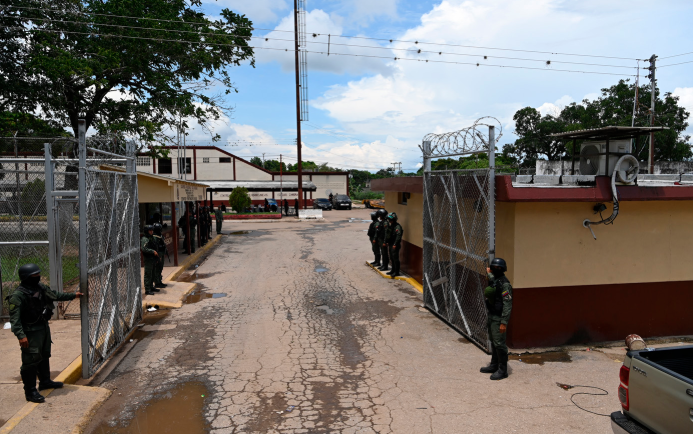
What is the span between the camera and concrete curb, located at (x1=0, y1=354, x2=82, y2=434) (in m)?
4.71

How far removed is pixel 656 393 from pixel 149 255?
31.7 ft

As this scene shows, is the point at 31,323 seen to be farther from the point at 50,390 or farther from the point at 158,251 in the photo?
the point at 158,251

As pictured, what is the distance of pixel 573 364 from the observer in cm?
674

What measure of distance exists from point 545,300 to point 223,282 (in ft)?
28.6

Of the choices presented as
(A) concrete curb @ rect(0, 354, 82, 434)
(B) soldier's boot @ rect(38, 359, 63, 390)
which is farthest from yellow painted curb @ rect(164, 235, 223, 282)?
(B) soldier's boot @ rect(38, 359, 63, 390)

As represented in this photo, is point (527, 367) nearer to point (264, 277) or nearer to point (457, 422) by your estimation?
point (457, 422)

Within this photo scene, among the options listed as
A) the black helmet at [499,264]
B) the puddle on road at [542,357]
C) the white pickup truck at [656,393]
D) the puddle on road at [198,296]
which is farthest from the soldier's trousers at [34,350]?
the puddle on road at [542,357]

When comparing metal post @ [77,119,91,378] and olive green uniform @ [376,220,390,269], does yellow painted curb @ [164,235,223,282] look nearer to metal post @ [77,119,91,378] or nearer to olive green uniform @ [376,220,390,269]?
olive green uniform @ [376,220,390,269]

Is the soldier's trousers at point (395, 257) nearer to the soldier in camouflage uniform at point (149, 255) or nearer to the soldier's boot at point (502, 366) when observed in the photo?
the soldier in camouflage uniform at point (149, 255)

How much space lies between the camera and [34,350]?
5.20m

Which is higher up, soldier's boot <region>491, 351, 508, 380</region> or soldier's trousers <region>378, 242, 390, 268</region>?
soldier's trousers <region>378, 242, 390, 268</region>

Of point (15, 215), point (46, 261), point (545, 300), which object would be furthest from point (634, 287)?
point (15, 215)

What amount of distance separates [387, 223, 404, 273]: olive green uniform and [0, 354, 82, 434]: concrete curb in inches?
318

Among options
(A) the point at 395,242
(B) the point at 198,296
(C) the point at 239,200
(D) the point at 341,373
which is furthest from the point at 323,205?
(D) the point at 341,373
